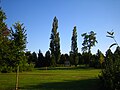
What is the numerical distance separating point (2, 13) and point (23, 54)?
518 cm

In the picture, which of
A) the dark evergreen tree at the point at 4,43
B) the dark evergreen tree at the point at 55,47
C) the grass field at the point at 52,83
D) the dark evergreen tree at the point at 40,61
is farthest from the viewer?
the dark evergreen tree at the point at 40,61

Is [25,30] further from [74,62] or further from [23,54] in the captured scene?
[74,62]

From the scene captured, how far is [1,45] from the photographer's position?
83.8ft

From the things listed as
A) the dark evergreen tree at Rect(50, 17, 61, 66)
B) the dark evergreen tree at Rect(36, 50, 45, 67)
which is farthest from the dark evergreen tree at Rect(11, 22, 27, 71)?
the dark evergreen tree at Rect(36, 50, 45, 67)

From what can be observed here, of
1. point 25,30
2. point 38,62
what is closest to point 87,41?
point 38,62

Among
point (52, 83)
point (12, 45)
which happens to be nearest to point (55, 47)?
point (52, 83)

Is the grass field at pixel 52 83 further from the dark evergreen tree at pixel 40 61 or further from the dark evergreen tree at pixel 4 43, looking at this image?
the dark evergreen tree at pixel 40 61

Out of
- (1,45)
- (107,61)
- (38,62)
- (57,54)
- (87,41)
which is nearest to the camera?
(107,61)

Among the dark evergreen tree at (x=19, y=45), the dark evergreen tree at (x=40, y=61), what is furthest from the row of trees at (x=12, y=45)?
the dark evergreen tree at (x=40, y=61)

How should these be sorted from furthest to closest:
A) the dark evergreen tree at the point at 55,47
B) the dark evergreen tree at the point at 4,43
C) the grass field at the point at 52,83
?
the dark evergreen tree at the point at 55,47
the grass field at the point at 52,83
the dark evergreen tree at the point at 4,43

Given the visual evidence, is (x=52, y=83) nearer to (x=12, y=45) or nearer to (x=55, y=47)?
(x=12, y=45)

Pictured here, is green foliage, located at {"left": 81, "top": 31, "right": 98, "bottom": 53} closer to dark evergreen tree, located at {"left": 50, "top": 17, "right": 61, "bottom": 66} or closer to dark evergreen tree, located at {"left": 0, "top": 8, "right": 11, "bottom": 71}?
dark evergreen tree, located at {"left": 50, "top": 17, "right": 61, "bottom": 66}

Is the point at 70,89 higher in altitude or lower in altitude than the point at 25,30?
lower

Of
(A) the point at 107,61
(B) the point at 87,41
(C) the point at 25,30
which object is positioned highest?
(B) the point at 87,41
